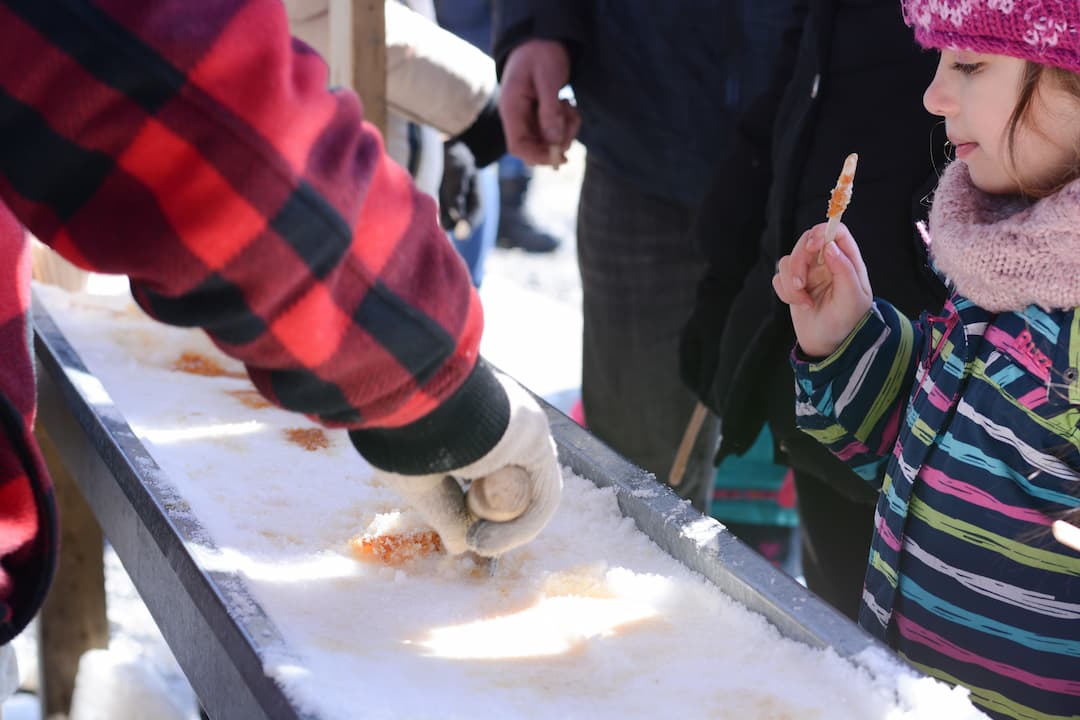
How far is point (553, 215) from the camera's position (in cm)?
645

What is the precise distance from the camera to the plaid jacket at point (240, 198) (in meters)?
0.76

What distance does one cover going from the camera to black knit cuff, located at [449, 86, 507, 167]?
2484mm

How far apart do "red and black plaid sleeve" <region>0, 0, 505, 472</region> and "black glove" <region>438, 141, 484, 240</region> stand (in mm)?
1846

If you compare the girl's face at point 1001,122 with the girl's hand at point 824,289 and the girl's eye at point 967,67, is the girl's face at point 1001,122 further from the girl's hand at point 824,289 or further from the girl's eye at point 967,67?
the girl's hand at point 824,289

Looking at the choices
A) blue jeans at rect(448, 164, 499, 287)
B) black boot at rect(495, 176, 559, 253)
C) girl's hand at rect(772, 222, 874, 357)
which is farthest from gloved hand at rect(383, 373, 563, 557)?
black boot at rect(495, 176, 559, 253)

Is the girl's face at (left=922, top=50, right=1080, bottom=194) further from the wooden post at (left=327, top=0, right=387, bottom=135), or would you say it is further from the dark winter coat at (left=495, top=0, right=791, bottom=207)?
the wooden post at (left=327, top=0, right=387, bottom=135)

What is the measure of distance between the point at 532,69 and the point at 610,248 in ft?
1.28

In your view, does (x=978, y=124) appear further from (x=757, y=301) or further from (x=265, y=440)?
(x=265, y=440)

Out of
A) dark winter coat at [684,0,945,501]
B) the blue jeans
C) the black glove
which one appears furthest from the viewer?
the blue jeans

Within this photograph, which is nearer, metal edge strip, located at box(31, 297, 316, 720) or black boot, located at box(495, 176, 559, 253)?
metal edge strip, located at box(31, 297, 316, 720)

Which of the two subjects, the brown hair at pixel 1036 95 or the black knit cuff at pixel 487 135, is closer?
the brown hair at pixel 1036 95

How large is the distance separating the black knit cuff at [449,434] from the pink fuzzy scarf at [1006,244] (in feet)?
1.68

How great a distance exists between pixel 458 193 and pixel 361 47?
826 millimetres

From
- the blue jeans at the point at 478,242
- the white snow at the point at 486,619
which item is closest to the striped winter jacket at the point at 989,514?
the white snow at the point at 486,619
